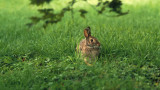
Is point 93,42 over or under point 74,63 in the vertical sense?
over

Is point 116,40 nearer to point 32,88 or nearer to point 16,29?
point 32,88

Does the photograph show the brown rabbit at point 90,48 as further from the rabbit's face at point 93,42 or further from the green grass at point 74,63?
the green grass at point 74,63

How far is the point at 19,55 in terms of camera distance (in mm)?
5660

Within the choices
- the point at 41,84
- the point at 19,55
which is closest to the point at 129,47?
the point at 41,84

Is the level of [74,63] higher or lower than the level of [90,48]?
lower

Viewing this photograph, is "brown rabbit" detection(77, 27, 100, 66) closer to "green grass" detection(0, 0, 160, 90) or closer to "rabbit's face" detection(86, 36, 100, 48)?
"rabbit's face" detection(86, 36, 100, 48)

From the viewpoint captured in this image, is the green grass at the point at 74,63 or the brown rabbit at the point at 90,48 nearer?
the green grass at the point at 74,63

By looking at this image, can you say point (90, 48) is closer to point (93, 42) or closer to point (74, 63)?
point (93, 42)

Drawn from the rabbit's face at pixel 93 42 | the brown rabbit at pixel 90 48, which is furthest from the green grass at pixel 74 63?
the rabbit's face at pixel 93 42

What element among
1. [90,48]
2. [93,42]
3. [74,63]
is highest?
[93,42]

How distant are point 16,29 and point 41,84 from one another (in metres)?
4.52

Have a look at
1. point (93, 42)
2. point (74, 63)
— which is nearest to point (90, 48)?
point (93, 42)

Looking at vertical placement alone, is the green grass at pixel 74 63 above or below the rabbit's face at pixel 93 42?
below

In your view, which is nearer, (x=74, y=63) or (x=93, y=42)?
(x=74, y=63)
